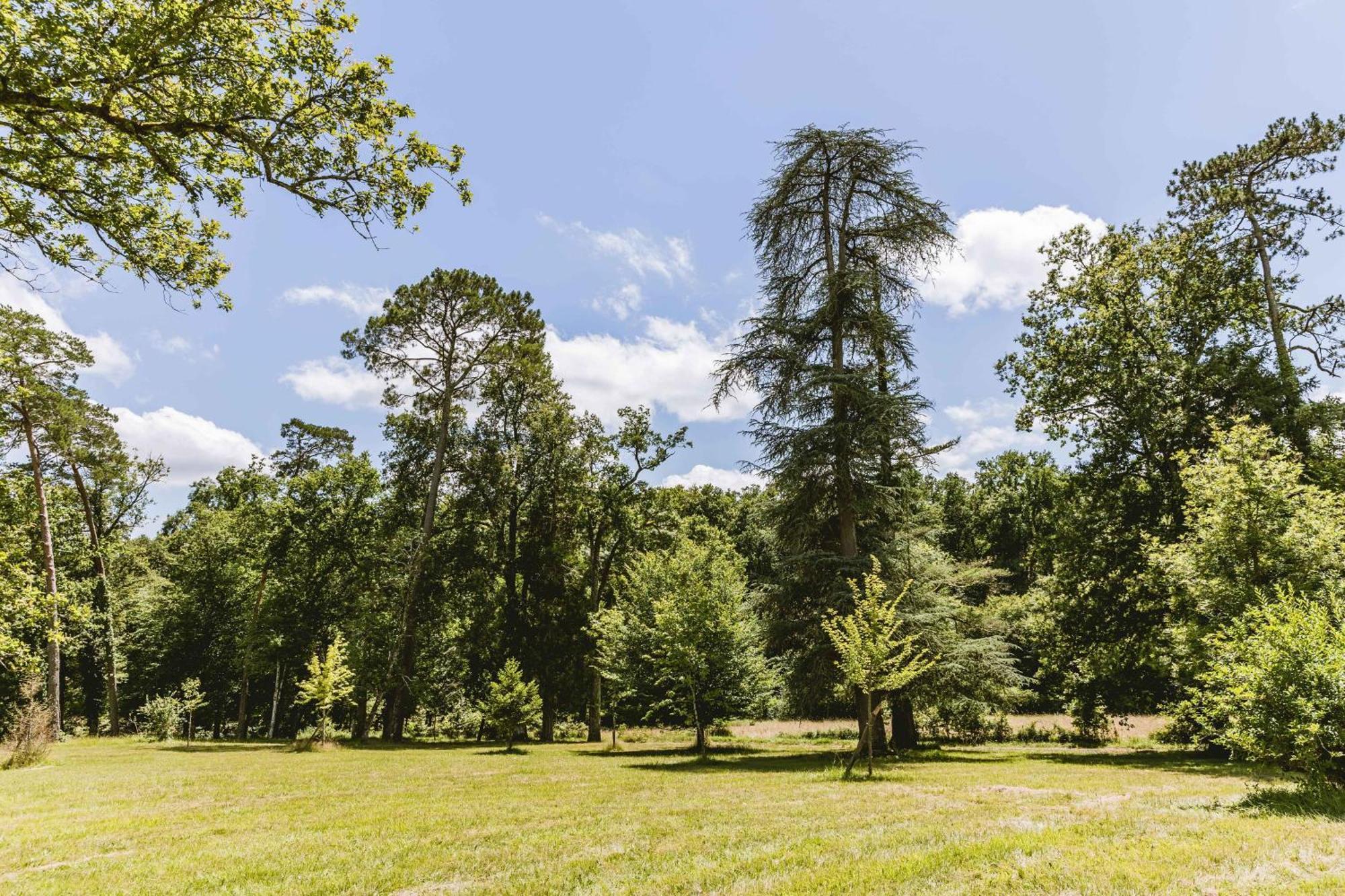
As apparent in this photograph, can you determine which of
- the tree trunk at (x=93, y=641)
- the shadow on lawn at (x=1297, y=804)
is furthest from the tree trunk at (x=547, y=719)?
the shadow on lawn at (x=1297, y=804)

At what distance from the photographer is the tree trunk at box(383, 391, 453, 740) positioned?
2570 centimetres

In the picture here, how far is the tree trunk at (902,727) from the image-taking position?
1798 cm

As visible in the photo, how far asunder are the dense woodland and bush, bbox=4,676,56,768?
145cm

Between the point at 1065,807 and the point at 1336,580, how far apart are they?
→ 335 inches

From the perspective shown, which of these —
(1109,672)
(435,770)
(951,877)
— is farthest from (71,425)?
(1109,672)

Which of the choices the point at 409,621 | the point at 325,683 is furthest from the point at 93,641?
the point at 325,683

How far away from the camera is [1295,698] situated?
7480 mm

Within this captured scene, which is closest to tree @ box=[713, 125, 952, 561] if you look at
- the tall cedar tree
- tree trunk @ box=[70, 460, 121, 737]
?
the tall cedar tree

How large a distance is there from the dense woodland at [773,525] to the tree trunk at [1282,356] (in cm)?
9

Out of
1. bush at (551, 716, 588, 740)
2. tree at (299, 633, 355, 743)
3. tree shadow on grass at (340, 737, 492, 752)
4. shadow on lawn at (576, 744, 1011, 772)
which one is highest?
tree at (299, 633, 355, 743)

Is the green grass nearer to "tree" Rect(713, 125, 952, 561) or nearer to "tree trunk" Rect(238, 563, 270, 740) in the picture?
"tree" Rect(713, 125, 952, 561)

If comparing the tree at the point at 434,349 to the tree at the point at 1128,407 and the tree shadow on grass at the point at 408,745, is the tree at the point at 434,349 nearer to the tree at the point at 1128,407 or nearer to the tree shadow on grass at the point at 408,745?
the tree shadow on grass at the point at 408,745

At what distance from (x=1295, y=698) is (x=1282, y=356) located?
16.2 metres

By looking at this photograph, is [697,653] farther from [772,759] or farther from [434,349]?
[434,349]
